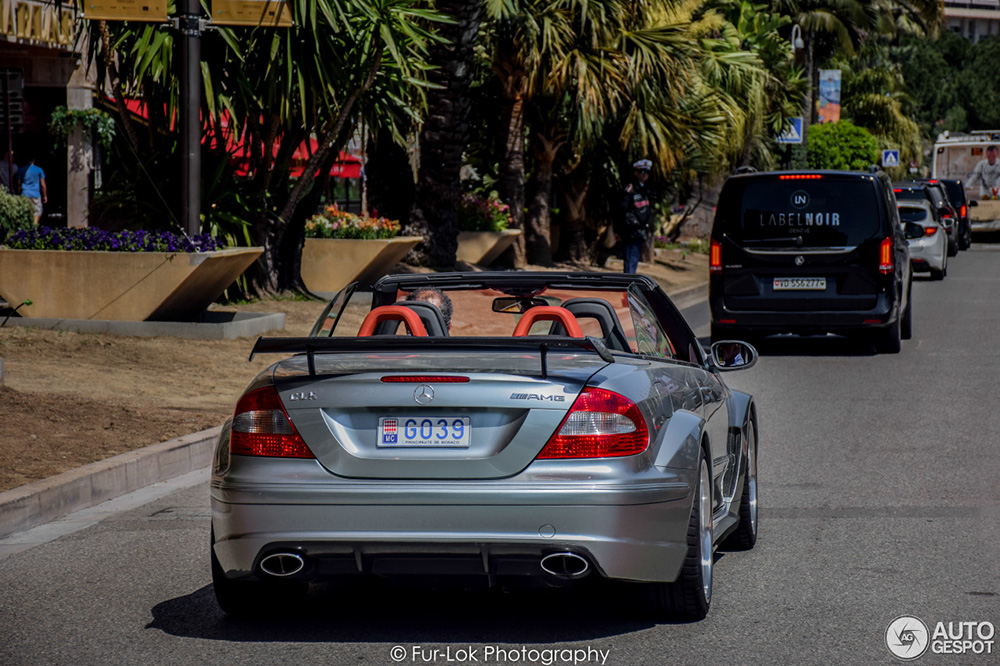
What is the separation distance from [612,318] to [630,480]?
103 cm

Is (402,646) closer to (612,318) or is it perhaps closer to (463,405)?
(463,405)

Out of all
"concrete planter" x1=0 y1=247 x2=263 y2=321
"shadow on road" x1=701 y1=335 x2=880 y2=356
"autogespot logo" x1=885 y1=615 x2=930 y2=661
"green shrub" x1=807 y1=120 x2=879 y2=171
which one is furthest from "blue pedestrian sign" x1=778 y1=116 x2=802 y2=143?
"autogespot logo" x1=885 y1=615 x2=930 y2=661

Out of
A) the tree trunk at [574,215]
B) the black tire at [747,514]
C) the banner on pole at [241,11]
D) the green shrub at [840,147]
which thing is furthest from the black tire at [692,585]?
the green shrub at [840,147]

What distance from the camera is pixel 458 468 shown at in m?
4.97

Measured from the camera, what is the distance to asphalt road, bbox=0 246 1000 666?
5152mm

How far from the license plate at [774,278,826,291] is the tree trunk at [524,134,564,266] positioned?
44.1ft

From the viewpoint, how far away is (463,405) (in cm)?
498

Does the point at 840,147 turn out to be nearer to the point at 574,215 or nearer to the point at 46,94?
the point at 574,215

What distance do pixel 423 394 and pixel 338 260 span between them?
15823 millimetres

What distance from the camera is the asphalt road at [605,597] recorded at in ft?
16.9

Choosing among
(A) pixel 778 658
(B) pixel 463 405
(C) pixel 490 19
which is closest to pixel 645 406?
(B) pixel 463 405

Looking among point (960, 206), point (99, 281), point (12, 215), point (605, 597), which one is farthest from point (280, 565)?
point (960, 206)

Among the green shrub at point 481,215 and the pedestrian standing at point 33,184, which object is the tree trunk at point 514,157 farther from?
the pedestrian standing at point 33,184

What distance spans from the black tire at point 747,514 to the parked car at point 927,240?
2181cm
